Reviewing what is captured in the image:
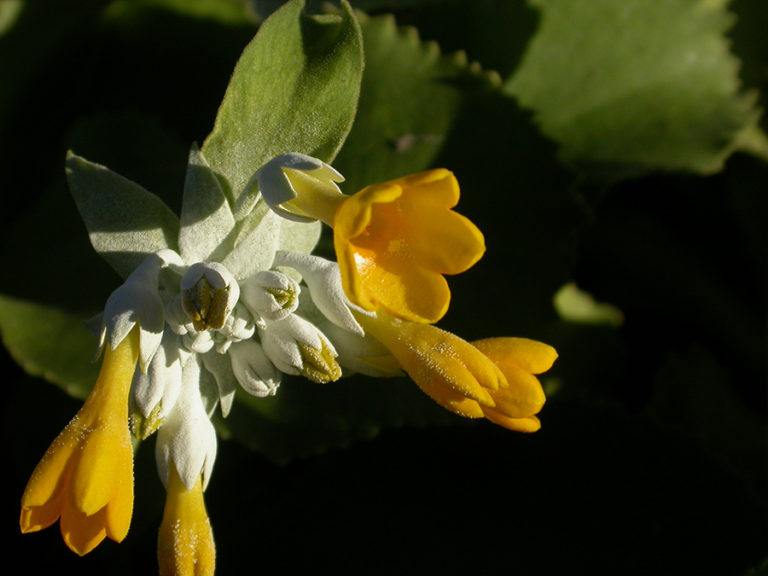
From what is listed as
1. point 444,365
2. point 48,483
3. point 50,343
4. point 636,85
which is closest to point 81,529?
point 48,483

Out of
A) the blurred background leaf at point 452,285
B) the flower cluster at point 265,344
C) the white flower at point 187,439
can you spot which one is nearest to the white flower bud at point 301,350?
the flower cluster at point 265,344

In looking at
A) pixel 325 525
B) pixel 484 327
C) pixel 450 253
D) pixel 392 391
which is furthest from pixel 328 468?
pixel 450 253

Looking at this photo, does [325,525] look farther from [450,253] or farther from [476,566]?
[450,253]

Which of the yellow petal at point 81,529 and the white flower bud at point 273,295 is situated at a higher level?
the white flower bud at point 273,295

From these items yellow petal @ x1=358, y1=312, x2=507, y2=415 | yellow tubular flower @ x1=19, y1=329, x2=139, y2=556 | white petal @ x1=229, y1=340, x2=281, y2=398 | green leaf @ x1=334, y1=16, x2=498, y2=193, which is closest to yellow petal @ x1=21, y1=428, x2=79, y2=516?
yellow tubular flower @ x1=19, y1=329, x2=139, y2=556

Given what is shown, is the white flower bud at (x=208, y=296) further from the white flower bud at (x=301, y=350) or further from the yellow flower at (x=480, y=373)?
the yellow flower at (x=480, y=373)

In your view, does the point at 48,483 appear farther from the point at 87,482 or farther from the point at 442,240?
the point at 442,240

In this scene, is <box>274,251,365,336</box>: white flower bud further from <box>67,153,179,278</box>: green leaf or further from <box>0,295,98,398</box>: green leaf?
<box>0,295,98,398</box>: green leaf
